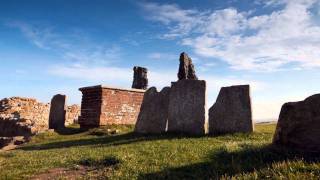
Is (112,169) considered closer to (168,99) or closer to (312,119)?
(312,119)

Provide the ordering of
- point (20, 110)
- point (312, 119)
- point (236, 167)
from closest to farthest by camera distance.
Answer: point (236, 167) → point (312, 119) → point (20, 110)

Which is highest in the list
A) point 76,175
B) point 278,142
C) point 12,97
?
point 12,97

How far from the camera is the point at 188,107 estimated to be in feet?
60.6

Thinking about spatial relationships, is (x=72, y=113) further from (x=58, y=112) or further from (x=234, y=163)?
(x=234, y=163)

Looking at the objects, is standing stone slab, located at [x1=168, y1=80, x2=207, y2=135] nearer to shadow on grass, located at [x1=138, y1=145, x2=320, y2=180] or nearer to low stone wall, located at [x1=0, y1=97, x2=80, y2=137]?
shadow on grass, located at [x1=138, y1=145, x2=320, y2=180]

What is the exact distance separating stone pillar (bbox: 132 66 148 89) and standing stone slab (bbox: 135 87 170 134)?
12.3 m

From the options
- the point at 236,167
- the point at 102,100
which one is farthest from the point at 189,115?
the point at 236,167

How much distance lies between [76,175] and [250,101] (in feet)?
31.9

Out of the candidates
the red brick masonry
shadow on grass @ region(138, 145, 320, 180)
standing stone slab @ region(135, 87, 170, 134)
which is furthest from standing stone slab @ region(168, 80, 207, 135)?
shadow on grass @ region(138, 145, 320, 180)

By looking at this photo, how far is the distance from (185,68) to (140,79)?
20.5 feet

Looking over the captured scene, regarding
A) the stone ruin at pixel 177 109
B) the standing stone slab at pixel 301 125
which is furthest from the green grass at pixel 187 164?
the stone ruin at pixel 177 109

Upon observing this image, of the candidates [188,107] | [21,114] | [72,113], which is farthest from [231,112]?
[72,113]

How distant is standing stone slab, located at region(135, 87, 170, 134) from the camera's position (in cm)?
1980

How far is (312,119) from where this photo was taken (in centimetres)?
959
